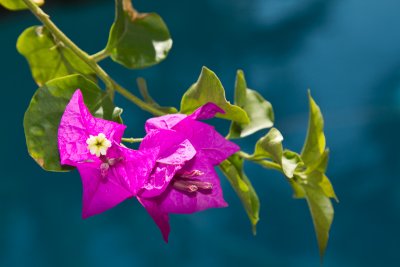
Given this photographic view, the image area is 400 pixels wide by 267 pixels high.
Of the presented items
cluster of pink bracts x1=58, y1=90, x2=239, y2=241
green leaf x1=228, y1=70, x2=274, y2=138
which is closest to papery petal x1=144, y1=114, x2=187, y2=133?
cluster of pink bracts x1=58, y1=90, x2=239, y2=241

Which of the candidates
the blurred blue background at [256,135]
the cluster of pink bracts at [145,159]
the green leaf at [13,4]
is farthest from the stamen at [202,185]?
A: the blurred blue background at [256,135]

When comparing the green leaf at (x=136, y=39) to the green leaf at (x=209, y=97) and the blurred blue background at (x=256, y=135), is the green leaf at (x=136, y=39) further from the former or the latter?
the blurred blue background at (x=256, y=135)

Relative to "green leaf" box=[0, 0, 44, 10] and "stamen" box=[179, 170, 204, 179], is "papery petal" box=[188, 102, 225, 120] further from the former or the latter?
"green leaf" box=[0, 0, 44, 10]

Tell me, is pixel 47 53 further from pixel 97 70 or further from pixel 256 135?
pixel 256 135

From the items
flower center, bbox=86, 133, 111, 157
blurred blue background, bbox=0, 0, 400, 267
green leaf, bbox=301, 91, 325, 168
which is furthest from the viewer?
blurred blue background, bbox=0, 0, 400, 267

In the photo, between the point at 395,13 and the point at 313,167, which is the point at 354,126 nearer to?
the point at 395,13
